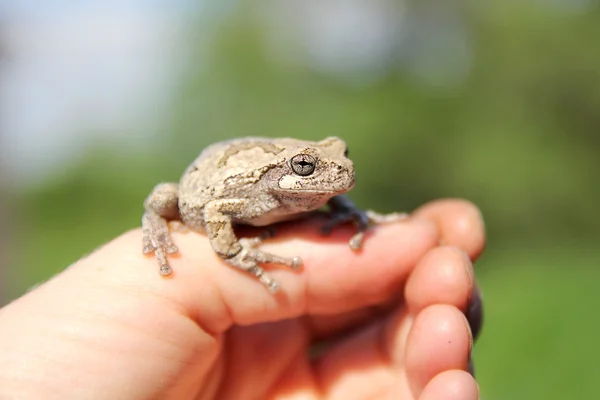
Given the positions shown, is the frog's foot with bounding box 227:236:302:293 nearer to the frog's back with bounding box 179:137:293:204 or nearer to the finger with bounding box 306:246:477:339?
the frog's back with bounding box 179:137:293:204

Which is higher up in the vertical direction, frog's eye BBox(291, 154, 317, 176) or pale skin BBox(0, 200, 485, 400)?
frog's eye BBox(291, 154, 317, 176)

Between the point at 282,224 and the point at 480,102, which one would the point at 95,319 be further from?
the point at 480,102

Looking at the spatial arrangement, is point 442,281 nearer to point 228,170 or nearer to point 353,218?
point 353,218

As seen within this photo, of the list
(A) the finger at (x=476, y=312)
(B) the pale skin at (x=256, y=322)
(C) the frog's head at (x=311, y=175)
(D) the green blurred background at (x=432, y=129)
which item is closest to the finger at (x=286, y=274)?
(B) the pale skin at (x=256, y=322)

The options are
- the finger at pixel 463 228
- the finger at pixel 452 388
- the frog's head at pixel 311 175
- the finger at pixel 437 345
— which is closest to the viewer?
the finger at pixel 452 388

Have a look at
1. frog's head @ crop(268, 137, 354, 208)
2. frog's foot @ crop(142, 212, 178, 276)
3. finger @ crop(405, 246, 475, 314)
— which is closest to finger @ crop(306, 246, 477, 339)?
finger @ crop(405, 246, 475, 314)

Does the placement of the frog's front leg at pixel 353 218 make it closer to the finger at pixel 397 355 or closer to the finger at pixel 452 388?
the finger at pixel 397 355

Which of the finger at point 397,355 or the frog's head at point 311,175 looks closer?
the finger at point 397,355

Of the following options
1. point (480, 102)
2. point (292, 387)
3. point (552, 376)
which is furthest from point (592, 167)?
point (292, 387)
